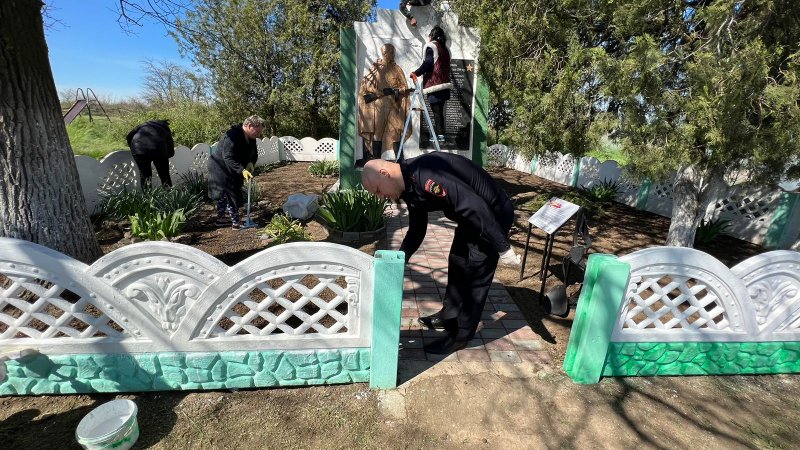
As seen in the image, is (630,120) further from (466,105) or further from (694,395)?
(466,105)

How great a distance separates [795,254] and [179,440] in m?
3.64

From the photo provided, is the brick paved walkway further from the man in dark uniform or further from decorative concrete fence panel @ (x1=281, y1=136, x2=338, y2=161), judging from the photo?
decorative concrete fence panel @ (x1=281, y1=136, x2=338, y2=161)

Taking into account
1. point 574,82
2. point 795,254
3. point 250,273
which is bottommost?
point 250,273

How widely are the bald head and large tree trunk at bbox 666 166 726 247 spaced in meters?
3.99

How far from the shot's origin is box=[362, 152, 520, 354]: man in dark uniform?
2213mm

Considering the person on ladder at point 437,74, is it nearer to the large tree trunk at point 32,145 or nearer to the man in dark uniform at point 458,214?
the man in dark uniform at point 458,214

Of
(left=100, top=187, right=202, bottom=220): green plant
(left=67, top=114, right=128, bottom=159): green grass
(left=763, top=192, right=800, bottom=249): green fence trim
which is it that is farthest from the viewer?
(left=67, top=114, right=128, bottom=159): green grass

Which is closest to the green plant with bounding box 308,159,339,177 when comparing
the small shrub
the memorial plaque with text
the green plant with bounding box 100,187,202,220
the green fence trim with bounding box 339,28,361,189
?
the small shrub

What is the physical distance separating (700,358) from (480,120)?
5.43 meters

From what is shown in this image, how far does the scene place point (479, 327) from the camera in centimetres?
305

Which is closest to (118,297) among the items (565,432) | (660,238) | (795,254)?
(565,432)

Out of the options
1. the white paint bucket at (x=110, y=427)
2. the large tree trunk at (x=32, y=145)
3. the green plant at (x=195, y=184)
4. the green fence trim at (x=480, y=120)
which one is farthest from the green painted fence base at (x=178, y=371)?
the green fence trim at (x=480, y=120)

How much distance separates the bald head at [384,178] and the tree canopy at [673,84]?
2.57 meters

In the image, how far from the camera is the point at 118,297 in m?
1.96
